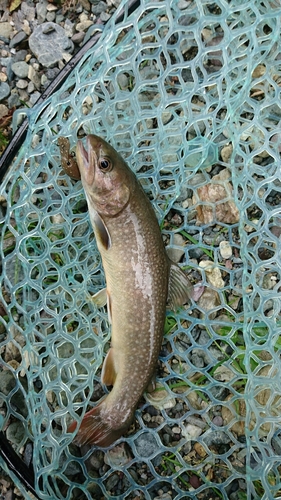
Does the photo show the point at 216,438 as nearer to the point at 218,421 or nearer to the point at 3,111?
the point at 218,421

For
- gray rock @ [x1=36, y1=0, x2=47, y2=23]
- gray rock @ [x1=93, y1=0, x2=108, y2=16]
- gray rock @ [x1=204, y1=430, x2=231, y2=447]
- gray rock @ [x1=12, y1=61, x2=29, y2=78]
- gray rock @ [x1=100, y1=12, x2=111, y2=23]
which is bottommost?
gray rock @ [x1=204, y1=430, x2=231, y2=447]

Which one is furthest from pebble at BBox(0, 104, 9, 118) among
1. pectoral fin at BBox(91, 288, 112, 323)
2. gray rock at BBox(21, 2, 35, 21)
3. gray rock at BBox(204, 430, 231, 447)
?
gray rock at BBox(204, 430, 231, 447)

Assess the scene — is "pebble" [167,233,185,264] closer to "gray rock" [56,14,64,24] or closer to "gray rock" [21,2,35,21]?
"gray rock" [56,14,64,24]

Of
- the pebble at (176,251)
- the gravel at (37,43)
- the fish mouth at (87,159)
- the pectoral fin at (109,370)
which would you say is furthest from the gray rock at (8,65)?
the pectoral fin at (109,370)

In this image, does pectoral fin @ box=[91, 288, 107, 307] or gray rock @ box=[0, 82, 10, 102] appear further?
gray rock @ box=[0, 82, 10, 102]

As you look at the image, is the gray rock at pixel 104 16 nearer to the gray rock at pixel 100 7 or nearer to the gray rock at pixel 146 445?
the gray rock at pixel 100 7

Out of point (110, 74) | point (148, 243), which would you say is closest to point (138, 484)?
point (148, 243)

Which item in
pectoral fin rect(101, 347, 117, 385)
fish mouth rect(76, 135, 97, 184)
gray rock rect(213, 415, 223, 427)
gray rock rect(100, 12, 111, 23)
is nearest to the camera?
fish mouth rect(76, 135, 97, 184)
